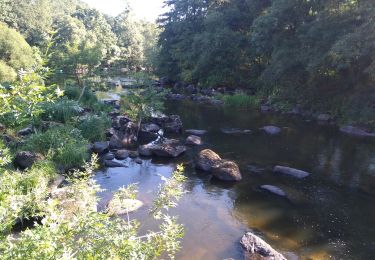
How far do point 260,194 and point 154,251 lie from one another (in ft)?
29.4

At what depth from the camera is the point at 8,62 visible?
31156mm

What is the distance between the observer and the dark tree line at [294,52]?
2305cm

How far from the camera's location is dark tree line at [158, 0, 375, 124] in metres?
23.0

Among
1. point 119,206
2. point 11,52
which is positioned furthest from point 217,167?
point 11,52

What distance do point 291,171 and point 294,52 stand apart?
15827mm

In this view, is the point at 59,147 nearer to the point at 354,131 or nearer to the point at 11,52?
the point at 354,131

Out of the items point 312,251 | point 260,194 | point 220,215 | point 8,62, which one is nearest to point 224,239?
point 220,215

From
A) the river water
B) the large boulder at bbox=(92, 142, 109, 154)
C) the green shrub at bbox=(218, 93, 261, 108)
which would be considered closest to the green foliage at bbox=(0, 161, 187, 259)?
the river water

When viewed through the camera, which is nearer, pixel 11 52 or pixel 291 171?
pixel 291 171

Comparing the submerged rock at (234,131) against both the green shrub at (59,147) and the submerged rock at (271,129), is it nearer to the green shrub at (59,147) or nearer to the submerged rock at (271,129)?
the submerged rock at (271,129)

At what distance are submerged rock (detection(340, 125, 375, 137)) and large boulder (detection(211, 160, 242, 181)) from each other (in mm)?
11676

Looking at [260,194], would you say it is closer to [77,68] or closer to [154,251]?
[154,251]

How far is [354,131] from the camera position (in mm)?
22812

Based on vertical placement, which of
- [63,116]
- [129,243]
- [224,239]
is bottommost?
[224,239]
